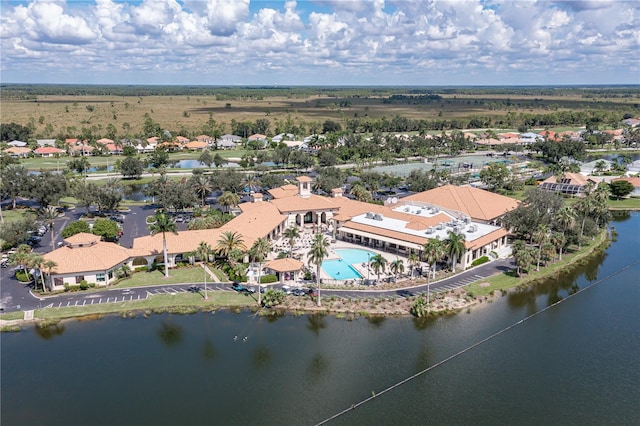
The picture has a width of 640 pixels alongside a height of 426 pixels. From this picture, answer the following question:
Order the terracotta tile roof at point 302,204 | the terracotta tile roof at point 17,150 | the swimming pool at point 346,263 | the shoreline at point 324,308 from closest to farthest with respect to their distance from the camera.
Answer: the shoreline at point 324,308, the swimming pool at point 346,263, the terracotta tile roof at point 302,204, the terracotta tile roof at point 17,150

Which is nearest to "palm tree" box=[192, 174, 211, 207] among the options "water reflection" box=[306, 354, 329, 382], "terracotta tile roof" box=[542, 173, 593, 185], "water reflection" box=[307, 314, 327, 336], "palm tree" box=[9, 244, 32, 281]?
"palm tree" box=[9, 244, 32, 281]

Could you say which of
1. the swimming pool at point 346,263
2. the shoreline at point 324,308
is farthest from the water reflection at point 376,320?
the swimming pool at point 346,263

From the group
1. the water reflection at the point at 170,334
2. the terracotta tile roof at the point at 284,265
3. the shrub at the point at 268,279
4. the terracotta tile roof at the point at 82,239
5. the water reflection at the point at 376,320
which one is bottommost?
the water reflection at the point at 170,334

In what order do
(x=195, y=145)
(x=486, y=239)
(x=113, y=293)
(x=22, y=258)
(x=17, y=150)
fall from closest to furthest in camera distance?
(x=22, y=258), (x=113, y=293), (x=486, y=239), (x=17, y=150), (x=195, y=145)

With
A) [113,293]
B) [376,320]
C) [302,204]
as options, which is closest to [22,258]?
[113,293]

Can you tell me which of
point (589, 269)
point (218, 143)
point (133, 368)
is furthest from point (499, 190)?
point (218, 143)

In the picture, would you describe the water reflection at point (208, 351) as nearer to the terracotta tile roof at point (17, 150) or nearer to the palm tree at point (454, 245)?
the palm tree at point (454, 245)

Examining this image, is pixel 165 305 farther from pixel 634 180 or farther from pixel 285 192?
pixel 634 180
